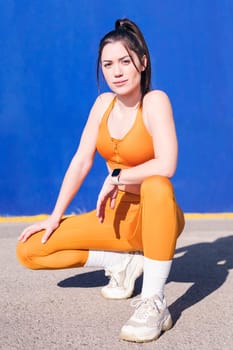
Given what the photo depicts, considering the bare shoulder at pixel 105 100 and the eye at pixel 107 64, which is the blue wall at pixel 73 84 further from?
the eye at pixel 107 64

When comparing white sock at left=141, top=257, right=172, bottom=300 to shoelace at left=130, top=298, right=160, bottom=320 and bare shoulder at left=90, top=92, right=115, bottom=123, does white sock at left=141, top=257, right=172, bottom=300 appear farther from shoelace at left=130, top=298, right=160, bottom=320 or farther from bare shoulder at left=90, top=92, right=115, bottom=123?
bare shoulder at left=90, top=92, right=115, bottom=123

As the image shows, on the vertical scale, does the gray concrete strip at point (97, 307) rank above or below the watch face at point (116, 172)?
below

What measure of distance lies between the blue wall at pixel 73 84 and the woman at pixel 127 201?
1670 mm

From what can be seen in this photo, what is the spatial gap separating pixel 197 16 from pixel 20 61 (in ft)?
3.88

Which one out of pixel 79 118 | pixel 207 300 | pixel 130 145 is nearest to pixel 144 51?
pixel 130 145

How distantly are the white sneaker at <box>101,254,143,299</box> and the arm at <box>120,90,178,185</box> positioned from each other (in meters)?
0.40

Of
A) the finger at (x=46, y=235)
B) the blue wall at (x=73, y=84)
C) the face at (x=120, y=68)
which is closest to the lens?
the face at (x=120, y=68)

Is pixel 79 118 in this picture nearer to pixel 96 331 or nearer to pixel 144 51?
pixel 144 51

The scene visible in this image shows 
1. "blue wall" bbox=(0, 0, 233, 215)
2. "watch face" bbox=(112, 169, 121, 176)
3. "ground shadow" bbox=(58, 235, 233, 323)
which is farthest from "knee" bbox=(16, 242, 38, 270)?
"blue wall" bbox=(0, 0, 233, 215)

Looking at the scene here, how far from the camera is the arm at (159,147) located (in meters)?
2.21

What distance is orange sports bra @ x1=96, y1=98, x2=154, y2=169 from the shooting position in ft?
7.63

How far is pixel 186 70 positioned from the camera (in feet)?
13.9

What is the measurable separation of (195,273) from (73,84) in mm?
1717

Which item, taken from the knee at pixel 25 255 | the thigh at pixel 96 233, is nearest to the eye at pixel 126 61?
the thigh at pixel 96 233
